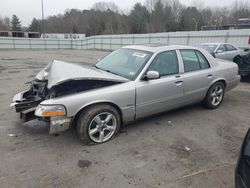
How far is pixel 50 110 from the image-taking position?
2.74 metres

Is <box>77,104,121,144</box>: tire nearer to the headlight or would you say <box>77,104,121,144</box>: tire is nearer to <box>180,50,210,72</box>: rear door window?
the headlight

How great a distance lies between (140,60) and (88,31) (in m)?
59.0

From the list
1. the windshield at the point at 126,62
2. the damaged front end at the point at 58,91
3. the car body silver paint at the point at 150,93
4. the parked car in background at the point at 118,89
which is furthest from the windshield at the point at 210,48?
the damaged front end at the point at 58,91

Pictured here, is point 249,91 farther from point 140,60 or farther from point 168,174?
point 168,174

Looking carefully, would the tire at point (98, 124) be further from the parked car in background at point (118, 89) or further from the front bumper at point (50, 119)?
the front bumper at point (50, 119)

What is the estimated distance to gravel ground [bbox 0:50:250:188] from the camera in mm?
2451

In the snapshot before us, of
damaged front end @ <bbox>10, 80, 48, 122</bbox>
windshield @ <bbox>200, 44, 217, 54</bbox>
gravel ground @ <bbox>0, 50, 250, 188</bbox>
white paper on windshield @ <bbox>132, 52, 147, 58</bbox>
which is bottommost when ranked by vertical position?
gravel ground @ <bbox>0, 50, 250, 188</bbox>

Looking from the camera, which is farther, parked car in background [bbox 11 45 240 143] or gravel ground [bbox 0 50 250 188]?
parked car in background [bbox 11 45 240 143]

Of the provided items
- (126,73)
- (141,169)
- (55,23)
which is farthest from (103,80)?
(55,23)

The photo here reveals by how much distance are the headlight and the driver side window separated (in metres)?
1.62

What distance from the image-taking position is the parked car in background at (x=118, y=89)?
2904 millimetres

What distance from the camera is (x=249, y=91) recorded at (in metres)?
6.53

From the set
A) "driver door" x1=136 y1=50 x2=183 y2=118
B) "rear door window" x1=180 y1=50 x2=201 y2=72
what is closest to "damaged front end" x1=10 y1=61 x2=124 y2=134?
"driver door" x1=136 y1=50 x2=183 y2=118

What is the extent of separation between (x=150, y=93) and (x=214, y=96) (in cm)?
202
